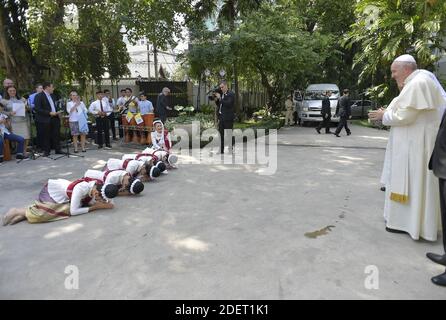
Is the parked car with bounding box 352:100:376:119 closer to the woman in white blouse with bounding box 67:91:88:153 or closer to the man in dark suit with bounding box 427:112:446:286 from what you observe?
the woman in white blouse with bounding box 67:91:88:153

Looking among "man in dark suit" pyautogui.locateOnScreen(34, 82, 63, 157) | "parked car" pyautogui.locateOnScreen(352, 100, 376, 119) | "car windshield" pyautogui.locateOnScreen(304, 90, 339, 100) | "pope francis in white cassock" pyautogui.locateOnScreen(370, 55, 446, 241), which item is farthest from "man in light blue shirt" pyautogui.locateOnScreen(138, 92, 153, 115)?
"parked car" pyautogui.locateOnScreen(352, 100, 376, 119)

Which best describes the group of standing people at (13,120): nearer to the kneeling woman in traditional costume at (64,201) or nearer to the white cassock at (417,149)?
the kneeling woman in traditional costume at (64,201)

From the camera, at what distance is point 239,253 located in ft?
13.7

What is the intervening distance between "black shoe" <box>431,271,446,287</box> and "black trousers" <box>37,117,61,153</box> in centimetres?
942

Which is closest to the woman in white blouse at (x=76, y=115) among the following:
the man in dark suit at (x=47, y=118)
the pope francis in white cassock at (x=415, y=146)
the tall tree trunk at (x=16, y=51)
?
the man in dark suit at (x=47, y=118)

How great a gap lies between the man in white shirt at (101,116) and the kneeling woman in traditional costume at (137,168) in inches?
177

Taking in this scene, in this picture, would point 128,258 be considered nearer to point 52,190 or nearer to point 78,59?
point 52,190

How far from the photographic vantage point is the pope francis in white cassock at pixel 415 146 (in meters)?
4.34

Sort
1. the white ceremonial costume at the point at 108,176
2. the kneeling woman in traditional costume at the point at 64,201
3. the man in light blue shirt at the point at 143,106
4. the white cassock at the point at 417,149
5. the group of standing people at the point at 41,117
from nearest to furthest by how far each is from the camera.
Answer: the white cassock at the point at 417,149, the kneeling woman in traditional costume at the point at 64,201, the white ceremonial costume at the point at 108,176, the group of standing people at the point at 41,117, the man in light blue shirt at the point at 143,106

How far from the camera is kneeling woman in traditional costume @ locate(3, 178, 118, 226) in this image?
5227mm

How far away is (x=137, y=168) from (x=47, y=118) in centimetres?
418

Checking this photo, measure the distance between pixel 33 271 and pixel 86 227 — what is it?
126cm

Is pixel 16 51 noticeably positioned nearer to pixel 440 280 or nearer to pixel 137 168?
pixel 137 168
